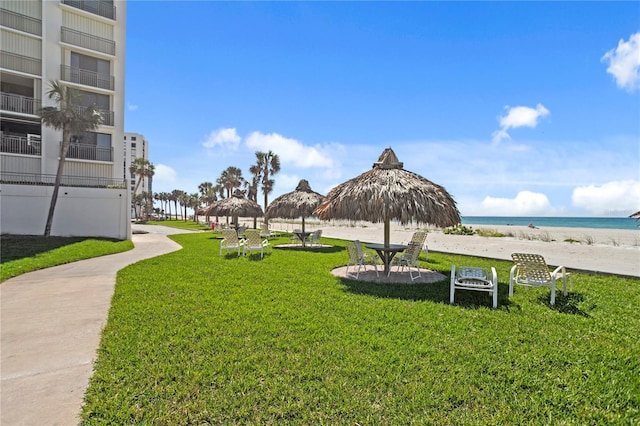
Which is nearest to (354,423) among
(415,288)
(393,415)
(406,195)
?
(393,415)

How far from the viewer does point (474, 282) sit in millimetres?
6688

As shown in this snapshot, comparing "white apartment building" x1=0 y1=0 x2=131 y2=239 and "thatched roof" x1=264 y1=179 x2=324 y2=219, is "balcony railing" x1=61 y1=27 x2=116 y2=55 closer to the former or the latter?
"white apartment building" x1=0 y1=0 x2=131 y2=239

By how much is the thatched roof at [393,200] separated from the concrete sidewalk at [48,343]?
5958 mm

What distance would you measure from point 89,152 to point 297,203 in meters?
16.4

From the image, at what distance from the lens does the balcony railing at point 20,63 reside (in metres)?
21.0

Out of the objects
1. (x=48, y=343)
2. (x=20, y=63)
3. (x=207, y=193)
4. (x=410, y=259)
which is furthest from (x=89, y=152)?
(x=207, y=193)

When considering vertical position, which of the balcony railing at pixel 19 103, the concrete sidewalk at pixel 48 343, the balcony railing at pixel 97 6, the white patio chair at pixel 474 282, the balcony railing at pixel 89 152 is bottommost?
the concrete sidewalk at pixel 48 343

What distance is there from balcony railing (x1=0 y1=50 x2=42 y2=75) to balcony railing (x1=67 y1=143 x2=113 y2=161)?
5.34m

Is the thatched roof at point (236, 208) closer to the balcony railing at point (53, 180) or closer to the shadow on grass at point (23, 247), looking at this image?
the balcony railing at point (53, 180)

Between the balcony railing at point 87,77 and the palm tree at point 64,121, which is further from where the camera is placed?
the balcony railing at point 87,77

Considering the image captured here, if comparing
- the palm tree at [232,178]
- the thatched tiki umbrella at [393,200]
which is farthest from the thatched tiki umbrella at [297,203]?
the palm tree at [232,178]

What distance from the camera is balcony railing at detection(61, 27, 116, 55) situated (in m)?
22.6

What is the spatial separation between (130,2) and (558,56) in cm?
2869

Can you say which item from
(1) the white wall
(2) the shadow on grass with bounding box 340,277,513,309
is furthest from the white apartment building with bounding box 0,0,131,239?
(2) the shadow on grass with bounding box 340,277,513,309
